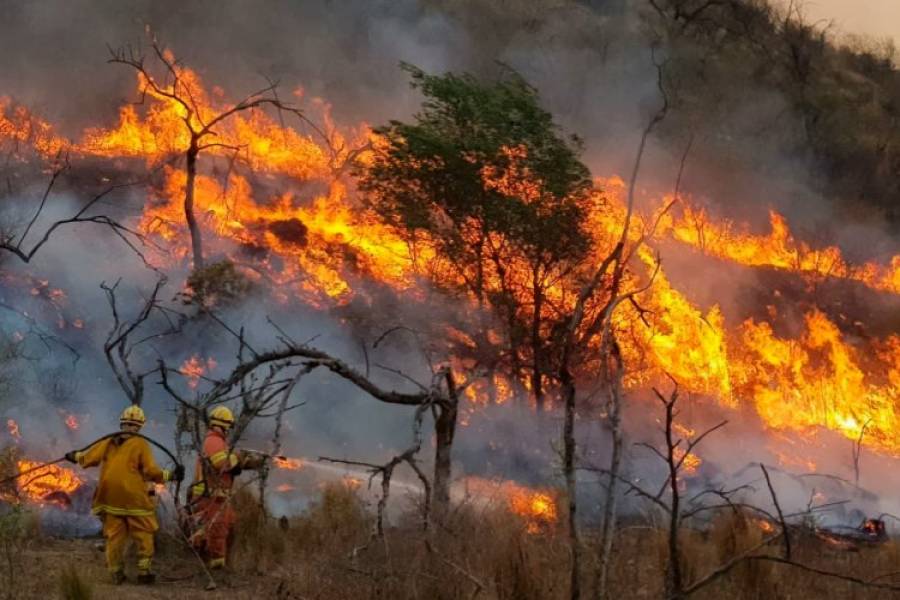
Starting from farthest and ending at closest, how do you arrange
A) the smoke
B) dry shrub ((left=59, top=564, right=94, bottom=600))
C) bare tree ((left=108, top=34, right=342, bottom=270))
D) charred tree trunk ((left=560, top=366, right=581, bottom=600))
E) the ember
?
the smoke, bare tree ((left=108, top=34, right=342, bottom=270)), the ember, dry shrub ((left=59, top=564, right=94, bottom=600)), charred tree trunk ((left=560, top=366, right=581, bottom=600))

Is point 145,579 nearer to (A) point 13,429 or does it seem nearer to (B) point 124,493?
(B) point 124,493

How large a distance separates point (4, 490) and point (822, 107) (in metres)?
31.8

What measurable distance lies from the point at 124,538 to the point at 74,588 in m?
1.49

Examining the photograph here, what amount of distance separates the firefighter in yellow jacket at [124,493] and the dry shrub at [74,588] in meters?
1.24

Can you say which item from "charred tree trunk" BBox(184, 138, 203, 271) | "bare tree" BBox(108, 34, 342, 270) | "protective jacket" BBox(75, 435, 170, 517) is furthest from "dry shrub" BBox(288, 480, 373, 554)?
"charred tree trunk" BBox(184, 138, 203, 271)

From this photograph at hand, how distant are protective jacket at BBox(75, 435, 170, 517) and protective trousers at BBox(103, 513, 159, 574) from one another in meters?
0.08

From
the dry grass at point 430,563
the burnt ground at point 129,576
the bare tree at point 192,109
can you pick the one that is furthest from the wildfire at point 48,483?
the bare tree at point 192,109

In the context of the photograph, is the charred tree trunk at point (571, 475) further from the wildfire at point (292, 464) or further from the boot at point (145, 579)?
the wildfire at point (292, 464)

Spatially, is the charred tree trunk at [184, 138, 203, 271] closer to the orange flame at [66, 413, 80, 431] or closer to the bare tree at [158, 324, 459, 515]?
the orange flame at [66, 413, 80, 431]

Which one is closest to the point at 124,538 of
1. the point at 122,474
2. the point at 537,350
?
the point at 122,474

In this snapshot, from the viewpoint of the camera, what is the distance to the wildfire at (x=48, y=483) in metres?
10.2

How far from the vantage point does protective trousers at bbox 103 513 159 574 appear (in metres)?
6.86

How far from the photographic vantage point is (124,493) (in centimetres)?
682

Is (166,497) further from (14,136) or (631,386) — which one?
(14,136)
